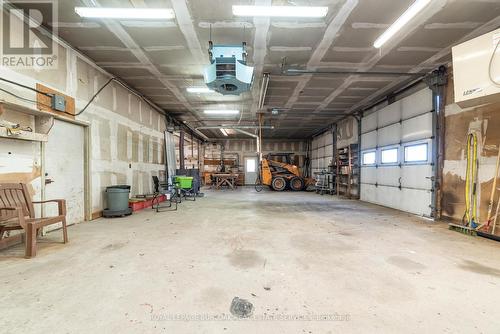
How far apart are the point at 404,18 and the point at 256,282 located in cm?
385

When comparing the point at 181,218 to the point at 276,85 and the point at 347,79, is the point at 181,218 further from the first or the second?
the point at 347,79

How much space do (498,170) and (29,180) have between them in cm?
739

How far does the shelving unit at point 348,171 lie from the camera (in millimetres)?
8422

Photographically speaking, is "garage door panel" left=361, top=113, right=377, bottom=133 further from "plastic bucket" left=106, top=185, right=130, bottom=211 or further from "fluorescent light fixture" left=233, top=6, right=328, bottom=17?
"plastic bucket" left=106, top=185, right=130, bottom=211

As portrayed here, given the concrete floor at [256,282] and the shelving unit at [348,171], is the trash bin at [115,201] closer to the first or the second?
the concrete floor at [256,282]

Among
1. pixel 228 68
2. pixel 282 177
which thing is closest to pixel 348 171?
pixel 282 177

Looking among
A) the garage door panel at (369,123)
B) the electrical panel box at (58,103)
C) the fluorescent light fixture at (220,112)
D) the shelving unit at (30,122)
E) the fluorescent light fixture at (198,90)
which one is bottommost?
the shelving unit at (30,122)

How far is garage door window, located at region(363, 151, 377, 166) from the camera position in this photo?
24.2 ft

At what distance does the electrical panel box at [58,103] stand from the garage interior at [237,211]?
0.7 inches

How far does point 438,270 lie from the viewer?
2402 mm

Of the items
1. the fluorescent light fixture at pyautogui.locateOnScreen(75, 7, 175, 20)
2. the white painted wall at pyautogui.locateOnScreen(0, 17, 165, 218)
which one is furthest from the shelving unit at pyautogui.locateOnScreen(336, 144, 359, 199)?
the fluorescent light fixture at pyautogui.locateOnScreen(75, 7, 175, 20)

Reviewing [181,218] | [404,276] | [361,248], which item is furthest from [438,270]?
[181,218]

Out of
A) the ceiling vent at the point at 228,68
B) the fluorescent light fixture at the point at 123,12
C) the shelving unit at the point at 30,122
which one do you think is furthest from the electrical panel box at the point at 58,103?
the ceiling vent at the point at 228,68

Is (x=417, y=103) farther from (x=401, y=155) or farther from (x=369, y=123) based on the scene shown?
(x=369, y=123)
